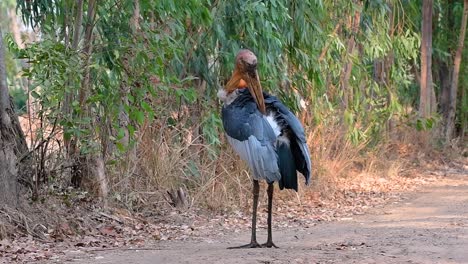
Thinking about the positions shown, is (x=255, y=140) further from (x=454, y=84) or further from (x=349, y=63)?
(x=454, y=84)

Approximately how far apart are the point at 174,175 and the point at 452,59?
516 inches

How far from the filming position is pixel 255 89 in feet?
28.9

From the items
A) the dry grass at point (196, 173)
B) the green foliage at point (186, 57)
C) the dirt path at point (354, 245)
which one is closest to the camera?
the dirt path at point (354, 245)

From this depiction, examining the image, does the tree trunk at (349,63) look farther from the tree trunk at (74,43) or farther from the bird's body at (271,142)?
the bird's body at (271,142)

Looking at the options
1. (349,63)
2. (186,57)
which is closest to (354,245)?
(186,57)

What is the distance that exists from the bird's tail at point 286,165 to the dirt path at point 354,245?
64 cm

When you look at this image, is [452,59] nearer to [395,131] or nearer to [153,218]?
[395,131]

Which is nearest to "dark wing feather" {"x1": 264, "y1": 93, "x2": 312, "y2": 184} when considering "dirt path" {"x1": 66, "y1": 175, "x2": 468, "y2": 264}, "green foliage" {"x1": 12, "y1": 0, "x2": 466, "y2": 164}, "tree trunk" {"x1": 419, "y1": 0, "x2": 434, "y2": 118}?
"dirt path" {"x1": 66, "y1": 175, "x2": 468, "y2": 264}

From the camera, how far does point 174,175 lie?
1177cm

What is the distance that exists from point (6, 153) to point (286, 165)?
9.64 feet

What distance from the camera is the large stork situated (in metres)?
8.48

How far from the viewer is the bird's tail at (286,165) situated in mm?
8539

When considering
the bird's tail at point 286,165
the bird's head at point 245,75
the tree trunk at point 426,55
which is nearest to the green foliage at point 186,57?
the bird's head at point 245,75

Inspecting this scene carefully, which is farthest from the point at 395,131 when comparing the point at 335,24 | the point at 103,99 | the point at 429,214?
the point at 103,99
